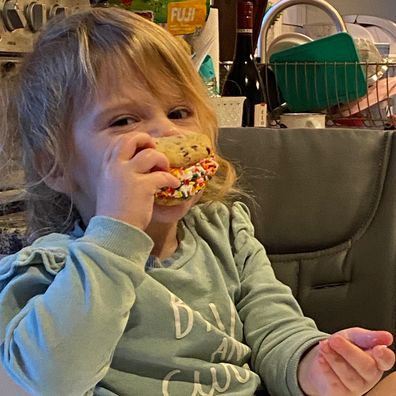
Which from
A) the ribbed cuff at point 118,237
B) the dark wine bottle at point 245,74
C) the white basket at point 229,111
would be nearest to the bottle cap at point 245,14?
the dark wine bottle at point 245,74

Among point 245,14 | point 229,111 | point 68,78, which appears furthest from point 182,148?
point 245,14

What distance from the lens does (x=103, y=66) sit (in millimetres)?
808

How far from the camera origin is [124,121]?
80cm

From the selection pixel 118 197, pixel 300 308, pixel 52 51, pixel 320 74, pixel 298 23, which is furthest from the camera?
pixel 298 23

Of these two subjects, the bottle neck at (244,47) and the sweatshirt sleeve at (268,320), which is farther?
the bottle neck at (244,47)

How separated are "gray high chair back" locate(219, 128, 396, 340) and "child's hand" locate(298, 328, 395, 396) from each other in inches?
9.3

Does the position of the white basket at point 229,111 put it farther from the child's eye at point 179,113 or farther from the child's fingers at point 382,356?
the child's fingers at point 382,356

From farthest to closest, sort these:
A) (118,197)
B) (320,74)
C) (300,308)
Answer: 1. (320,74)
2. (300,308)
3. (118,197)

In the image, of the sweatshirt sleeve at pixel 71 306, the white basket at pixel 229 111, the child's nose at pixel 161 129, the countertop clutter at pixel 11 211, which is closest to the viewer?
the sweatshirt sleeve at pixel 71 306

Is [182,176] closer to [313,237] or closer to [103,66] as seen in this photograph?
[103,66]

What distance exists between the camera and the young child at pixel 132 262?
696 millimetres

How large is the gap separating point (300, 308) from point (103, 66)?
0.42 meters

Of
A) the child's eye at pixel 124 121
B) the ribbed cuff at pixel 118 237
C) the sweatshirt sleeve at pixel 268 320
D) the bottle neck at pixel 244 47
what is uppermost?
the child's eye at pixel 124 121

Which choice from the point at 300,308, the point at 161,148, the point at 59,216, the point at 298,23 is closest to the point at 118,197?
the point at 161,148
